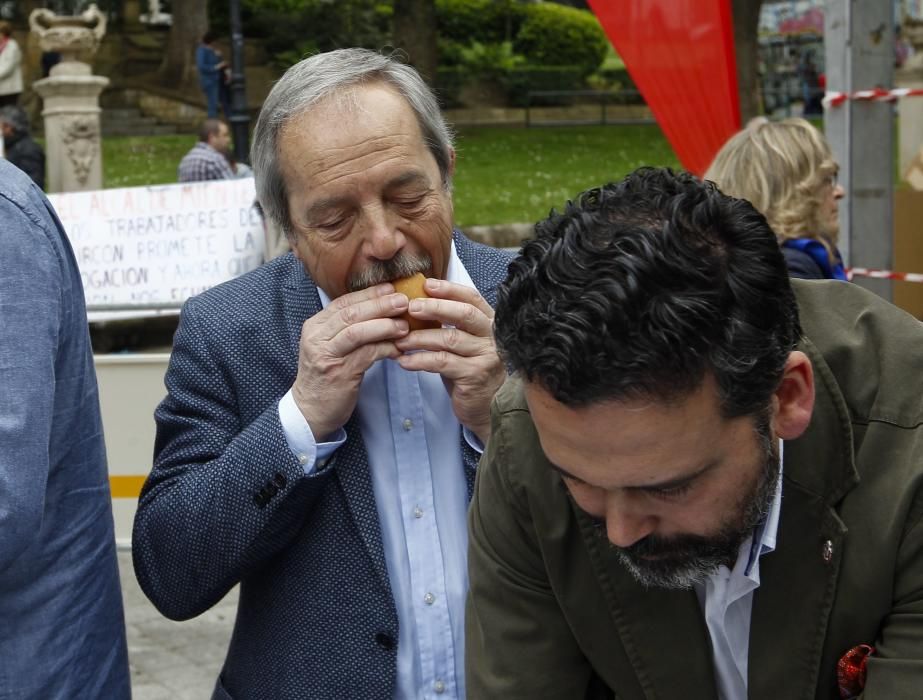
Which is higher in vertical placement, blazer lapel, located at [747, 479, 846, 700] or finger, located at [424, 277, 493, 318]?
finger, located at [424, 277, 493, 318]

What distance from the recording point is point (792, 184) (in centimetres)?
422

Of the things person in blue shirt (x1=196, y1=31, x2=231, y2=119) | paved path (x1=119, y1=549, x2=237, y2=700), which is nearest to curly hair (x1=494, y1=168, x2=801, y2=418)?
paved path (x1=119, y1=549, x2=237, y2=700)

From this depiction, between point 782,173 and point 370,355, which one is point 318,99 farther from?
point 782,173

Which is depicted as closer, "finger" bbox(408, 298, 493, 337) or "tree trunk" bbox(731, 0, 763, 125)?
"finger" bbox(408, 298, 493, 337)

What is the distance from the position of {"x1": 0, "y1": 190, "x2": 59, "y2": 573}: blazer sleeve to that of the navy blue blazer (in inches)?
12.0

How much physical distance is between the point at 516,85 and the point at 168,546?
26.5 m

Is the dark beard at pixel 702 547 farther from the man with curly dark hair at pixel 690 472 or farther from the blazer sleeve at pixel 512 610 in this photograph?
the blazer sleeve at pixel 512 610

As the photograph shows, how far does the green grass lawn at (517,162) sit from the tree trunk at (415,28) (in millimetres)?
1782

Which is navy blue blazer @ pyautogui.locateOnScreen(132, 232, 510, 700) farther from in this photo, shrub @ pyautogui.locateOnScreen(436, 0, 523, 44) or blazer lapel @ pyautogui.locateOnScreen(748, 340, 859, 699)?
shrub @ pyautogui.locateOnScreen(436, 0, 523, 44)

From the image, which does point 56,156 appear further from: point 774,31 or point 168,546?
point 774,31

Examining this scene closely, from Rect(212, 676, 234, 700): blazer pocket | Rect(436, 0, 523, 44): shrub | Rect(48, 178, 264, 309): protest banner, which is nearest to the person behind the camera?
Rect(212, 676, 234, 700): blazer pocket

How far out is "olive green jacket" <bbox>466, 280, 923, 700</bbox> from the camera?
65.2 inches

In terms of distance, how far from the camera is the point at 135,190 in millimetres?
7422

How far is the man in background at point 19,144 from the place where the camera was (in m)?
12.4
